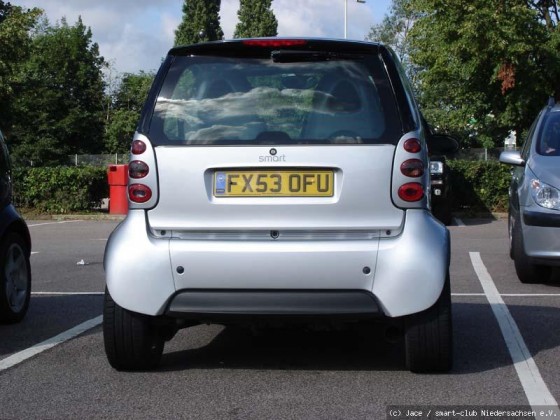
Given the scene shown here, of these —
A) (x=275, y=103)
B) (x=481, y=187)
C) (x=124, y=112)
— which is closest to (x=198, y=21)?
(x=124, y=112)

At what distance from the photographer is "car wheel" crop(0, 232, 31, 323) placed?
22.3 ft

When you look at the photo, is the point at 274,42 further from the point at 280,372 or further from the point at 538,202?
the point at 538,202

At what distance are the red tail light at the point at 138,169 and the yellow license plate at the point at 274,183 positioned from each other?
0.38 metres

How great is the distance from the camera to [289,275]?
4660 mm

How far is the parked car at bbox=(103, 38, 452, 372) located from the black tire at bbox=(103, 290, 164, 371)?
0.01 meters

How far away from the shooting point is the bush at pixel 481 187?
20.5 meters

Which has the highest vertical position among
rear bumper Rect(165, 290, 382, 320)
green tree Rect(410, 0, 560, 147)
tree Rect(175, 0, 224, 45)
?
tree Rect(175, 0, 224, 45)

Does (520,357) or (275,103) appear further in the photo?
(520,357)

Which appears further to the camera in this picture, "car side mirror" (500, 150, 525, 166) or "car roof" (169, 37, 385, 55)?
"car side mirror" (500, 150, 525, 166)

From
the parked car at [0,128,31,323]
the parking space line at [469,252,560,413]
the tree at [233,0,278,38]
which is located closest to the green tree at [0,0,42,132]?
the parked car at [0,128,31,323]

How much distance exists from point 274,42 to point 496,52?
23557 millimetres

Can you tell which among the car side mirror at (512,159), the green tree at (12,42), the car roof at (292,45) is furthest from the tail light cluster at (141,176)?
the green tree at (12,42)

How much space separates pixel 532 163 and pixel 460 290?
4.77 ft

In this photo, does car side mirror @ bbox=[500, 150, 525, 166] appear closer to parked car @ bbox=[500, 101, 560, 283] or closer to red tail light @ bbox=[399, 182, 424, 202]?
parked car @ bbox=[500, 101, 560, 283]
